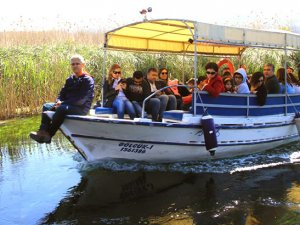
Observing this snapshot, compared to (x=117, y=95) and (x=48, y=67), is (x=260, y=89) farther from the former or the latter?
(x=48, y=67)

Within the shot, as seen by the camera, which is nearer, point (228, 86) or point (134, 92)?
point (134, 92)

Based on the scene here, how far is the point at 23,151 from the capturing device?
9914 mm

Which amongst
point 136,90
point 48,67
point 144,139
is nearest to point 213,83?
point 136,90

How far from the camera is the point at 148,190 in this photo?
7.07 m

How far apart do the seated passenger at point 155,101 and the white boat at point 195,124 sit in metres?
0.29

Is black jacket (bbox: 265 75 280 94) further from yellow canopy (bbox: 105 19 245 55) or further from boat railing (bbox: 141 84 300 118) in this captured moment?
yellow canopy (bbox: 105 19 245 55)

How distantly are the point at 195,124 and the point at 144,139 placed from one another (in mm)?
878

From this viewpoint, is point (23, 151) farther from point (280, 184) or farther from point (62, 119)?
point (280, 184)

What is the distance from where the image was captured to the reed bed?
14023 mm

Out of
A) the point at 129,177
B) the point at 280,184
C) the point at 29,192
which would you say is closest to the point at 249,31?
the point at 280,184

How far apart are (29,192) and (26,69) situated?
788 centimetres

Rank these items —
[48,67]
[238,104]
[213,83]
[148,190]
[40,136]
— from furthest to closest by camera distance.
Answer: [48,67] < [238,104] < [213,83] < [40,136] < [148,190]

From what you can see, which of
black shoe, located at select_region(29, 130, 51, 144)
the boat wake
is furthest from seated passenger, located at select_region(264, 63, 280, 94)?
black shoe, located at select_region(29, 130, 51, 144)

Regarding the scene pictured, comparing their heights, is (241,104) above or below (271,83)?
below
